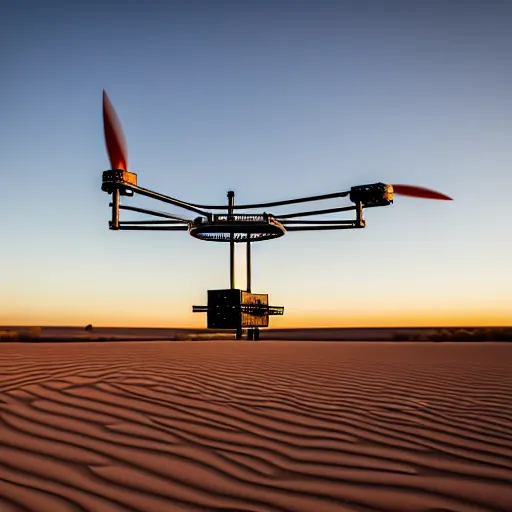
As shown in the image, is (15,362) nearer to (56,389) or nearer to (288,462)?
(56,389)

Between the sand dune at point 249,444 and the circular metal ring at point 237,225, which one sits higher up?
the circular metal ring at point 237,225

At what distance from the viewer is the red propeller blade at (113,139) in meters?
20.7

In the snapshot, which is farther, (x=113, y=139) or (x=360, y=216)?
(x=360, y=216)

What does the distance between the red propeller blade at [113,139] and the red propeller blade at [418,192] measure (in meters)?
12.0

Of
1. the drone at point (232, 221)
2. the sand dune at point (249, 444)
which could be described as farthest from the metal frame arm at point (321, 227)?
the sand dune at point (249, 444)

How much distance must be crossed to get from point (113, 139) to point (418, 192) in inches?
564

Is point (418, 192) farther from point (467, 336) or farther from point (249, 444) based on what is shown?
point (249, 444)

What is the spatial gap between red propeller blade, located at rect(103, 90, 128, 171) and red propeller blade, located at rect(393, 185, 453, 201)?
474 inches

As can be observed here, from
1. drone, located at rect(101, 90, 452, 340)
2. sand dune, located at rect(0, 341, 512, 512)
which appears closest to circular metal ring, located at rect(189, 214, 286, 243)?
drone, located at rect(101, 90, 452, 340)

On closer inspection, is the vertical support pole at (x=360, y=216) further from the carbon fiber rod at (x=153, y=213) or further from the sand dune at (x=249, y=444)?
the sand dune at (x=249, y=444)

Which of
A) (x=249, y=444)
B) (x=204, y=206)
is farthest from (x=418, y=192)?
(x=249, y=444)

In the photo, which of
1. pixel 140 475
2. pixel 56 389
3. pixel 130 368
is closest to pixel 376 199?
pixel 130 368

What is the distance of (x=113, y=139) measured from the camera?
817 inches

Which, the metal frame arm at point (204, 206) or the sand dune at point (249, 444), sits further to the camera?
the metal frame arm at point (204, 206)
